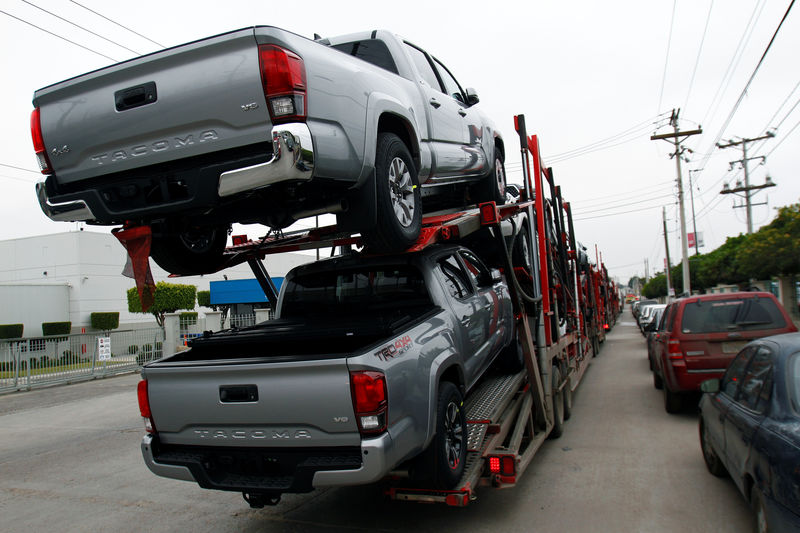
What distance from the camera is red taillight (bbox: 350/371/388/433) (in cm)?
311

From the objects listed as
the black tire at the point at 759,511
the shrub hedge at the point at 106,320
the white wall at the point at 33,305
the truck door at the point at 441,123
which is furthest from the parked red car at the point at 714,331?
the white wall at the point at 33,305

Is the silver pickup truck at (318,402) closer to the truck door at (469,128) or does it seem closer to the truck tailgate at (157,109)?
the truck tailgate at (157,109)

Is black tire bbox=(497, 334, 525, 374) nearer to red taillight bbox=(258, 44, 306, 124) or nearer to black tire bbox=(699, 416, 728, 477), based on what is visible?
black tire bbox=(699, 416, 728, 477)

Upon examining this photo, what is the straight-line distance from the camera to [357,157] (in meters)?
3.70

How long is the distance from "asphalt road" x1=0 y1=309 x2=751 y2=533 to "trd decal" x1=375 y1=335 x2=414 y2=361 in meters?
1.61

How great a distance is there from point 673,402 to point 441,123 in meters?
5.20

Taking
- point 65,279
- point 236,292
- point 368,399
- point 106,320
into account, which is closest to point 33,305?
point 65,279

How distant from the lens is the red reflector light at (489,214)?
194 inches

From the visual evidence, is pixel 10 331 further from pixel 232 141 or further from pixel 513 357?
pixel 232 141

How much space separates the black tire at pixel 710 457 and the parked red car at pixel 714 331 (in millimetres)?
2250

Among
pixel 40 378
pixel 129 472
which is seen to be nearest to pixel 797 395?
pixel 129 472

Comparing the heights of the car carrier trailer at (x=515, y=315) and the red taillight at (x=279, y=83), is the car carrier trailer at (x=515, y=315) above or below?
below

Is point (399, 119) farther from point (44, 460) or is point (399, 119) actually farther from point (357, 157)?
point (44, 460)

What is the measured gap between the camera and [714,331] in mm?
7531
